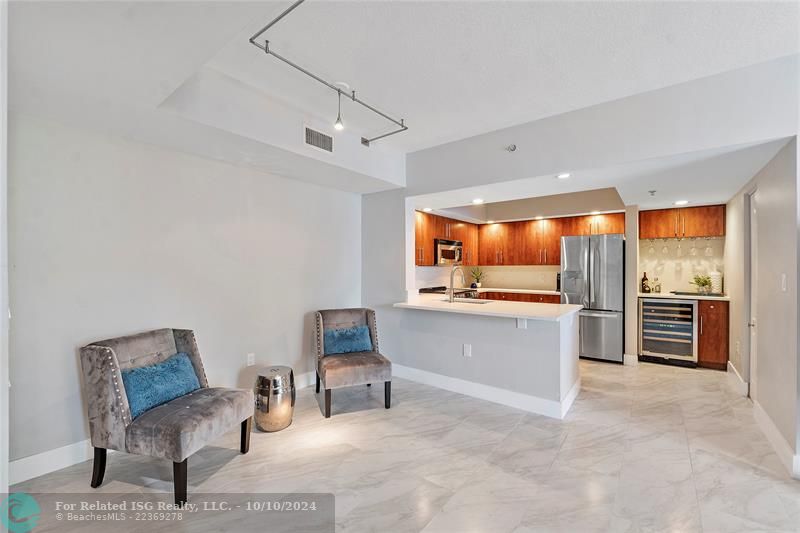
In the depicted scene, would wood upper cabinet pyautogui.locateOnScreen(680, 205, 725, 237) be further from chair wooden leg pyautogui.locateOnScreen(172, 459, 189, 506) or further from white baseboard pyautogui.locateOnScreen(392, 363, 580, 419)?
chair wooden leg pyautogui.locateOnScreen(172, 459, 189, 506)

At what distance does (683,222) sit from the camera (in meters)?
5.09

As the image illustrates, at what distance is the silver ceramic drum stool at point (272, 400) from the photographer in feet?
9.90

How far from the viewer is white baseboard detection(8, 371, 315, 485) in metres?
2.32

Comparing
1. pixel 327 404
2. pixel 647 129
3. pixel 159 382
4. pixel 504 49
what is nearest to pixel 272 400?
pixel 327 404

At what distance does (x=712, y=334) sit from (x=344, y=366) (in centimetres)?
470

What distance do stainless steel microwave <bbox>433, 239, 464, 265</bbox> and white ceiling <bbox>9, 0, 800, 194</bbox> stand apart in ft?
9.64

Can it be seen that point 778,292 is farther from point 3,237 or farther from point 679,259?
point 3,237

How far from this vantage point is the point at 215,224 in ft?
11.0

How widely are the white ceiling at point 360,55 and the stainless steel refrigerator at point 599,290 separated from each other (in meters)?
2.82

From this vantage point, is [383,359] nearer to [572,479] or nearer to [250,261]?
[250,261]

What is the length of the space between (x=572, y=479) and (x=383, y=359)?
1.83m

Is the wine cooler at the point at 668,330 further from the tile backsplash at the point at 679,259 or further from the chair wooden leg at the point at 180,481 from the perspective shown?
Answer: the chair wooden leg at the point at 180,481

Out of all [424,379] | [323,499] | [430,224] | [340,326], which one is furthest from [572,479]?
[430,224]

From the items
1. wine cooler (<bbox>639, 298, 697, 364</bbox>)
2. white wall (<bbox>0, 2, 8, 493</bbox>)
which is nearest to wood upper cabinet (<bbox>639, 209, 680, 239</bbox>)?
wine cooler (<bbox>639, 298, 697, 364</bbox>)
